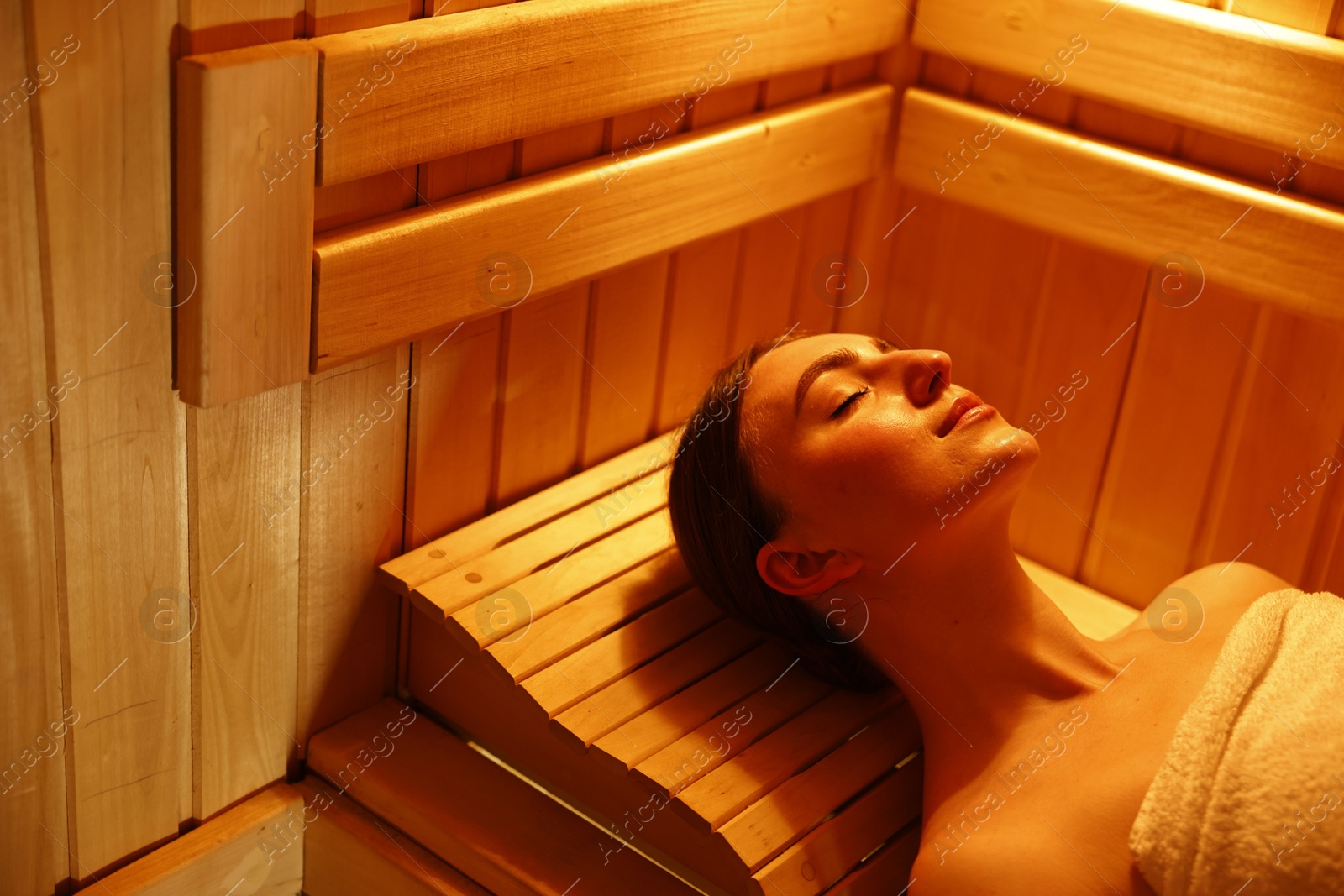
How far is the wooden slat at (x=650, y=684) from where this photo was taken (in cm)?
174

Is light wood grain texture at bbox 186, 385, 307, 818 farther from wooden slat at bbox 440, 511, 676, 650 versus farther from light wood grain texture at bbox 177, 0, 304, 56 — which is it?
light wood grain texture at bbox 177, 0, 304, 56

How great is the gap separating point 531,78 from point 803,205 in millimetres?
788

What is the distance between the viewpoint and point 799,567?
182 centimetres

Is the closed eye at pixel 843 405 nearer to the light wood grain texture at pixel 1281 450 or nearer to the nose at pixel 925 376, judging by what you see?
the nose at pixel 925 376

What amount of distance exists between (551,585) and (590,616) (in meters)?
0.08

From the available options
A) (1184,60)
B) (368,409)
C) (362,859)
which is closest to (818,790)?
(362,859)

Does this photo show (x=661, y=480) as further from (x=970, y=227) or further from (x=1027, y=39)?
(x=1027, y=39)

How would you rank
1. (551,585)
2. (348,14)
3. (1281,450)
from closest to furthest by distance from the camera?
(348,14) → (551,585) → (1281,450)

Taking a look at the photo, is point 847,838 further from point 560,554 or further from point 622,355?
point 622,355

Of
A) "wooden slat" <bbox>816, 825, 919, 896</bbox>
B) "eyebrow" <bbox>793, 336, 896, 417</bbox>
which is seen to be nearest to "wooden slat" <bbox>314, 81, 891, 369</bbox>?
"eyebrow" <bbox>793, 336, 896, 417</bbox>

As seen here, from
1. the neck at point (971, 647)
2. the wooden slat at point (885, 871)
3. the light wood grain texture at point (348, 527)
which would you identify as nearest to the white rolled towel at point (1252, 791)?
the neck at point (971, 647)

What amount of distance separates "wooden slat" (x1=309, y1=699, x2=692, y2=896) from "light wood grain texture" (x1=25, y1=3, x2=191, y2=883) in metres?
0.24

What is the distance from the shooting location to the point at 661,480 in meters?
2.26

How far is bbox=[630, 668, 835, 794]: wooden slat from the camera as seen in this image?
5.53 feet
